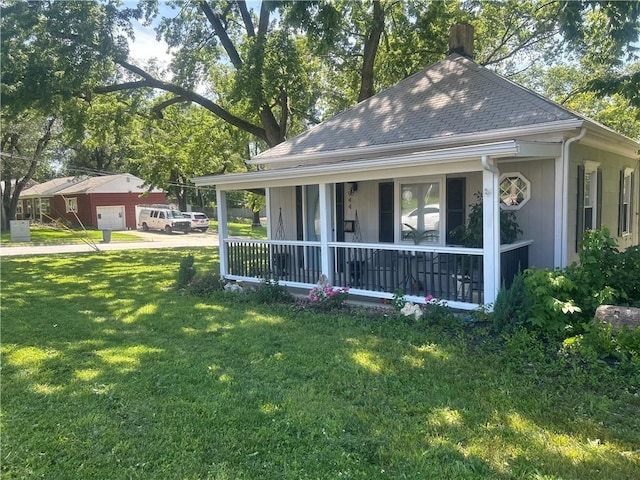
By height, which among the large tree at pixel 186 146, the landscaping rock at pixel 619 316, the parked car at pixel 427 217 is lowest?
the landscaping rock at pixel 619 316

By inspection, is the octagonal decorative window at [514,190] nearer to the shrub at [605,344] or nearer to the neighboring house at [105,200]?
the shrub at [605,344]

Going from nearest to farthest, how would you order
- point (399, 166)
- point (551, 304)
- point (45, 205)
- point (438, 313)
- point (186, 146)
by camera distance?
point (551, 304), point (438, 313), point (399, 166), point (186, 146), point (45, 205)

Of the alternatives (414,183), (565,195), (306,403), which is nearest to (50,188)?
(414,183)

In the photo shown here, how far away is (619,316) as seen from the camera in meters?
5.22

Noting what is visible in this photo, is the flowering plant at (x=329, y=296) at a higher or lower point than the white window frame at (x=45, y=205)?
lower

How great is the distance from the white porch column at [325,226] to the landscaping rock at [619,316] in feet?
13.5

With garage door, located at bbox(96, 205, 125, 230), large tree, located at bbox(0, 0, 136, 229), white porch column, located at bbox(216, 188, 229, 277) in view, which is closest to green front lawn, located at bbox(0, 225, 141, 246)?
garage door, located at bbox(96, 205, 125, 230)

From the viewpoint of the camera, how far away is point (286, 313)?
7.43m

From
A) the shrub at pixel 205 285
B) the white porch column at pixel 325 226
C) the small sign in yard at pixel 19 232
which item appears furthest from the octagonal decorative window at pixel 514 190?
the small sign in yard at pixel 19 232

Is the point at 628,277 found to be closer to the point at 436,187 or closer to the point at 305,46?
the point at 436,187

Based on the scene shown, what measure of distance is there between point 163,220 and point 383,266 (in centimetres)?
→ 2818

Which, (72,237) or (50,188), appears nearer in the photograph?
(72,237)

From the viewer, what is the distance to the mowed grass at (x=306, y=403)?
3.11m

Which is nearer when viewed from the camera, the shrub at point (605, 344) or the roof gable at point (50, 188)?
the shrub at point (605, 344)
